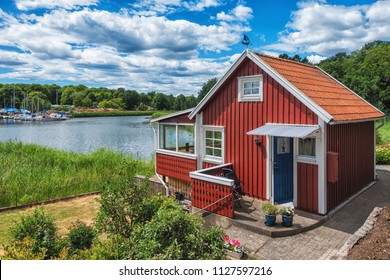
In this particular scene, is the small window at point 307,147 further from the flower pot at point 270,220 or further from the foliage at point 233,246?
the foliage at point 233,246

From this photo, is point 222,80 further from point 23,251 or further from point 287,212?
point 23,251

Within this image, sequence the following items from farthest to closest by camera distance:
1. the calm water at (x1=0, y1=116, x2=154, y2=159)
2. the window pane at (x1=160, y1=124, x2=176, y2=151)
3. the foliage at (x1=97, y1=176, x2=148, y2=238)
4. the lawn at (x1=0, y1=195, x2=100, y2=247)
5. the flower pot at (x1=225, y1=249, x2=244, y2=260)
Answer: the calm water at (x1=0, y1=116, x2=154, y2=159) → the window pane at (x1=160, y1=124, x2=176, y2=151) → the lawn at (x1=0, y1=195, x2=100, y2=247) → the flower pot at (x1=225, y1=249, x2=244, y2=260) → the foliage at (x1=97, y1=176, x2=148, y2=238)

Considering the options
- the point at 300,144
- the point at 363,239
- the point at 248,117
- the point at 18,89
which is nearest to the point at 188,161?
the point at 248,117

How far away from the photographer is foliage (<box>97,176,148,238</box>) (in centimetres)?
539

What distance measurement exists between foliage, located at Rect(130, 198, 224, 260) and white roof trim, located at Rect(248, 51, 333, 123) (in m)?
4.33

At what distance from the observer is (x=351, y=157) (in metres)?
9.05

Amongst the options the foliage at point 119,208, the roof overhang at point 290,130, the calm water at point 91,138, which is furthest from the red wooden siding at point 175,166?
the calm water at point 91,138

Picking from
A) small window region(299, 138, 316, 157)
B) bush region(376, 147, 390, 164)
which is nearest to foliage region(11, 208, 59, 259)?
small window region(299, 138, 316, 157)

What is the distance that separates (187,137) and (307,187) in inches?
197

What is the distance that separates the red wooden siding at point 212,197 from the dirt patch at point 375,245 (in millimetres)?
2908

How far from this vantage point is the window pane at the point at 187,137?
434 inches

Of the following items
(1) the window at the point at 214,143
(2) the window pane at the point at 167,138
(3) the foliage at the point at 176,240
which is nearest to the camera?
(3) the foliage at the point at 176,240

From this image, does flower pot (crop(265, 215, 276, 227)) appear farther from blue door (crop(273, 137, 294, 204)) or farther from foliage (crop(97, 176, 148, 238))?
foliage (crop(97, 176, 148, 238))

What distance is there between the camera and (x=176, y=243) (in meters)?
3.79
